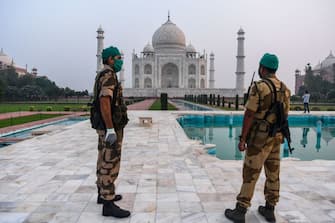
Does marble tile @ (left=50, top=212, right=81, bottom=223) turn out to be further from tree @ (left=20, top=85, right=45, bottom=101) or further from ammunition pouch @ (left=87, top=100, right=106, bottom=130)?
tree @ (left=20, top=85, right=45, bottom=101)

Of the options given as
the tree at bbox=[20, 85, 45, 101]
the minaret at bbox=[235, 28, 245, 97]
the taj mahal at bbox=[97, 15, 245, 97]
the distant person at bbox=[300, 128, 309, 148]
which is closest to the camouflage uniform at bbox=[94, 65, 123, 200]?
the distant person at bbox=[300, 128, 309, 148]

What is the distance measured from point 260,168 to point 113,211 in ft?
4.11

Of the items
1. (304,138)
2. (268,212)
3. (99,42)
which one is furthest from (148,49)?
(268,212)

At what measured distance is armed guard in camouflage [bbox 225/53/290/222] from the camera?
95.7 inches

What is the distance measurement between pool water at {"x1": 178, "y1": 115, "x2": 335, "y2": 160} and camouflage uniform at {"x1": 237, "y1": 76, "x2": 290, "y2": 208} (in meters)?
3.35

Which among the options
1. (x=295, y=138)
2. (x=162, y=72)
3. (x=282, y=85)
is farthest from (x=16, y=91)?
(x=282, y=85)

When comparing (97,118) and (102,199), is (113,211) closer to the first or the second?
(102,199)

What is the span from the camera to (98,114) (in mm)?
2625

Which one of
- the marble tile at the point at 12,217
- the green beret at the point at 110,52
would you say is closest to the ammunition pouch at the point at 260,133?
the green beret at the point at 110,52

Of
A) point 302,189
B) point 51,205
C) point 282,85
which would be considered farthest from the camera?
point 302,189

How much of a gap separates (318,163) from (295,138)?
4672 millimetres

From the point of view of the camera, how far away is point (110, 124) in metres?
2.50

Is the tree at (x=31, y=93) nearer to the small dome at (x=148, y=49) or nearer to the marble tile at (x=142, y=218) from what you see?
the small dome at (x=148, y=49)

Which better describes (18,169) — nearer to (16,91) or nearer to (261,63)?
(261,63)
